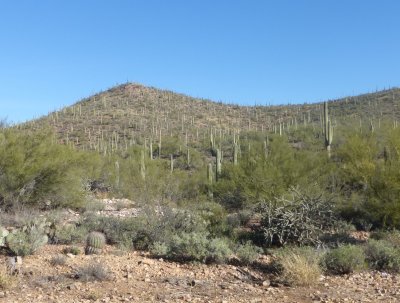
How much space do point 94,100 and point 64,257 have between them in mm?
68422

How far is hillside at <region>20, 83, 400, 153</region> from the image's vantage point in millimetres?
52781

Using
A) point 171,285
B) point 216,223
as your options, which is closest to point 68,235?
point 171,285

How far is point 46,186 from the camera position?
56.5ft

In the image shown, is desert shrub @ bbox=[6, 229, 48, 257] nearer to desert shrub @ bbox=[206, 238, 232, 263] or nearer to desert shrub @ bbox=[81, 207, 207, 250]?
desert shrub @ bbox=[81, 207, 207, 250]

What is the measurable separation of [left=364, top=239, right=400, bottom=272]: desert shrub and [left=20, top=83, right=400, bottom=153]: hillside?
3819 centimetres

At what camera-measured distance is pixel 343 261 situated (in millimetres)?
9438

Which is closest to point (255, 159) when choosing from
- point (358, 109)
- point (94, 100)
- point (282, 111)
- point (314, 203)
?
point (314, 203)

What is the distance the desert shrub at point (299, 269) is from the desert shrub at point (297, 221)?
1.89 meters

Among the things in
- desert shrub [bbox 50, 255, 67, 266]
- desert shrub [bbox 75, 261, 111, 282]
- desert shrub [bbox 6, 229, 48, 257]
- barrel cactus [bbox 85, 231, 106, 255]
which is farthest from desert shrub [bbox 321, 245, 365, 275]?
desert shrub [bbox 6, 229, 48, 257]

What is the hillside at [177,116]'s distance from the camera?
5278 centimetres

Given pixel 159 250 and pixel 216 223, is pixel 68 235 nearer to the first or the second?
pixel 159 250

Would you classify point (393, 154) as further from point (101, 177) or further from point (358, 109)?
point (358, 109)

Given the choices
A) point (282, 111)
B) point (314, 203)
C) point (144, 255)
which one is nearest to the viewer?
point (144, 255)

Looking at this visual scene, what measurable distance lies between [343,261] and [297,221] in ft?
7.11
